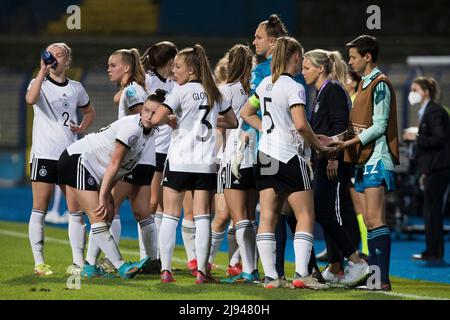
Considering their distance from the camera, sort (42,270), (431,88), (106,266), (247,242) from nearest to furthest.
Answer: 1. (247,242)
2. (42,270)
3. (106,266)
4. (431,88)

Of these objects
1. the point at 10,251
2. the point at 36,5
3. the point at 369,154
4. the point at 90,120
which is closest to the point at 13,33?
the point at 36,5

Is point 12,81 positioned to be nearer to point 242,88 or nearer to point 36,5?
point 36,5

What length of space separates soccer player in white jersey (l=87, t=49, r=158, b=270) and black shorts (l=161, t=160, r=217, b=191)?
0.66 metres

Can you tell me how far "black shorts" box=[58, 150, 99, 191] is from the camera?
784cm

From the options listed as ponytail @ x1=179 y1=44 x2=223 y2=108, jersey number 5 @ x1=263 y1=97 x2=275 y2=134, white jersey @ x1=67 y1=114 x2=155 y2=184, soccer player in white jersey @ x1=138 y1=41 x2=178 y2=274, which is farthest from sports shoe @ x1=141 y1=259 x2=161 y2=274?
jersey number 5 @ x1=263 y1=97 x2=275 y2=134

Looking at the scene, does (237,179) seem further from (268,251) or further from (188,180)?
(268,251)

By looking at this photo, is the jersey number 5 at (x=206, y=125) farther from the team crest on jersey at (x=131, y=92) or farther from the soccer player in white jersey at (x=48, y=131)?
the soccer player in white jersey at (x=48, y=131)

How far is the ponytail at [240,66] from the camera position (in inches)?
328

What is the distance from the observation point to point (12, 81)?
22.4 meters

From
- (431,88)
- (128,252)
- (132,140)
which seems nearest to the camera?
(132,140)

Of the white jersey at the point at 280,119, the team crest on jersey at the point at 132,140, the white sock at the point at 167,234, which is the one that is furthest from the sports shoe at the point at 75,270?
the white jersey at the point at 280,119

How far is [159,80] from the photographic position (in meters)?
8.93

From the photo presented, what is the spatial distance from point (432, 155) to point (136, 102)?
4103mm

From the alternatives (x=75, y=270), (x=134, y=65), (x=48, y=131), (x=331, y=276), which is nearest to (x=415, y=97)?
(x=331, y=276)
